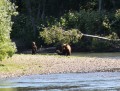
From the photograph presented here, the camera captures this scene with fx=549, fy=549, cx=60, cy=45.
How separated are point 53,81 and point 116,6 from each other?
146ft

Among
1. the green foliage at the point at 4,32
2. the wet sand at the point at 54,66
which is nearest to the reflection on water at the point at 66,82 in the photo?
the wet sand at the point at 54,66

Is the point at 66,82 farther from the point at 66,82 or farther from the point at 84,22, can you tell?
the point at 84,22

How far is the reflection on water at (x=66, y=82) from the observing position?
2680 centimetres

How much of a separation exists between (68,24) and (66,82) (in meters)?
39.9

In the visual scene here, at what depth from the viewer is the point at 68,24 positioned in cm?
6925

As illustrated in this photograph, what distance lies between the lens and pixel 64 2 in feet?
256

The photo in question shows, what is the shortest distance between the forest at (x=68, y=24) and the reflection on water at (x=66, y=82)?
21131mm

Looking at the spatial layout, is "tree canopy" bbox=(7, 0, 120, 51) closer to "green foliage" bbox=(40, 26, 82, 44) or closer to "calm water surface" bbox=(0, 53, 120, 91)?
"green foliage" bbox=(40, 26, 82, 44)

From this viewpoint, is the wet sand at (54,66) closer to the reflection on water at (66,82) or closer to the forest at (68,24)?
the reflection on water at (66,82)

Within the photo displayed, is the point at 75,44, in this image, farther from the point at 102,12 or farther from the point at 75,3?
the point at 75,3

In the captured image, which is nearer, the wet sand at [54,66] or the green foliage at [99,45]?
the wet sand at [54,66]

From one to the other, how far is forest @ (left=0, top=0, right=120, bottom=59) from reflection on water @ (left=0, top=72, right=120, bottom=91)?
21131 mm

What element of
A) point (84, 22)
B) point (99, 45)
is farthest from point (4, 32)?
point (84, 22)

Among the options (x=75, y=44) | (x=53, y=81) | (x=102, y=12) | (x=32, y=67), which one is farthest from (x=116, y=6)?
(x=53, y=81)
